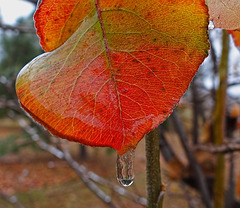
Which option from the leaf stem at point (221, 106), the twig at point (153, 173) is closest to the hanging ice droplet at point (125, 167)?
the twig at point (153, 173)

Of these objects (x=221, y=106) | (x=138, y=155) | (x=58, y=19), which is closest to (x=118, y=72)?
(x=58, y=19)

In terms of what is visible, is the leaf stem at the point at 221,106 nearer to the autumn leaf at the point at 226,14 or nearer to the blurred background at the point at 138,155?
the blurred background at the point at 138,155

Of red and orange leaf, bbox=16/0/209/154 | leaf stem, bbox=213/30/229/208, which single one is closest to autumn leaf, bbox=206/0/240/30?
red and orange leaf, bbox=16/0/209/154

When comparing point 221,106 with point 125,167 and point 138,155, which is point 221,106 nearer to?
point 125,167

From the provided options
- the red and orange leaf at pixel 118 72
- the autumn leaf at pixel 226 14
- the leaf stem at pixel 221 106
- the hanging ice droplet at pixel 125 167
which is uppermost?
the autumn leaf at pixel 226 14

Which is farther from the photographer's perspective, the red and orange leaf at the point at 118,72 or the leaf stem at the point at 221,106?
the leaf stem at the point at 221,106

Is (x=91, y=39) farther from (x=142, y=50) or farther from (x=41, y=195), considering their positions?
(x=41, y=195)

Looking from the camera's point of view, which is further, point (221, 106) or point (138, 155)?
point (138, 155)

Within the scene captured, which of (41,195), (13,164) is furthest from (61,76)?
(13,164)
